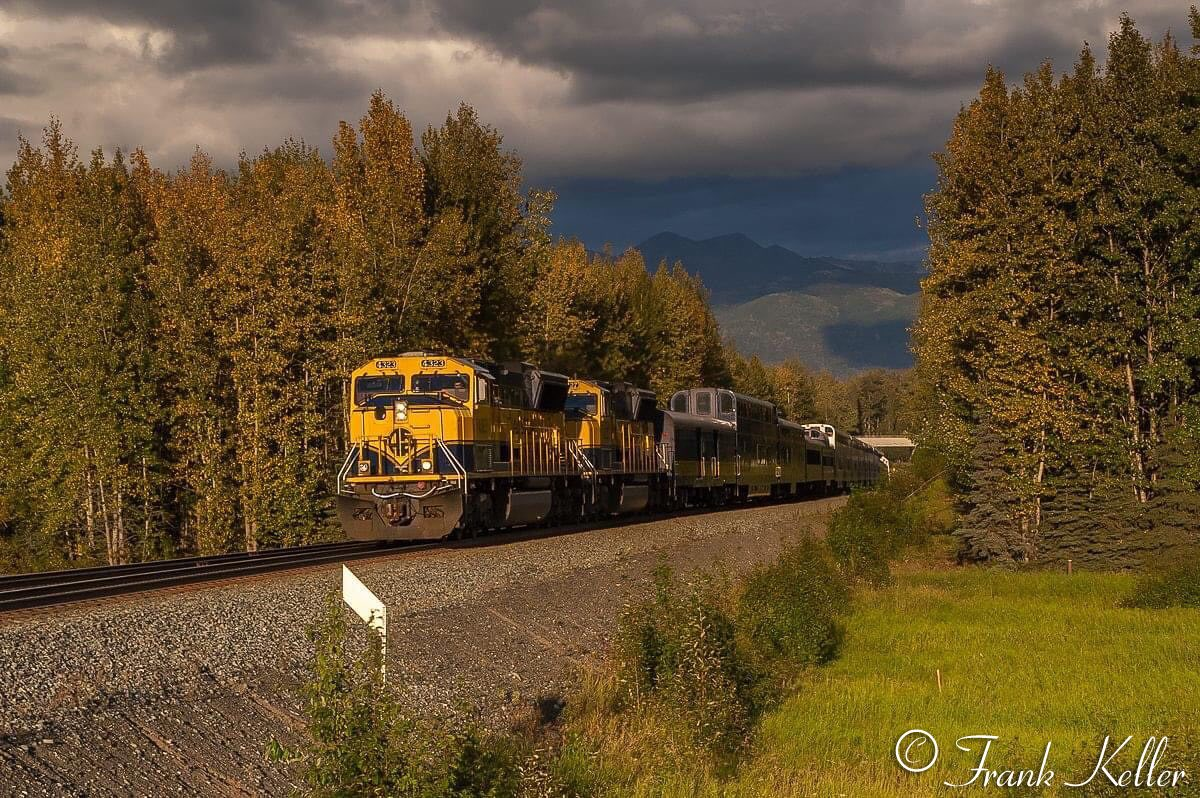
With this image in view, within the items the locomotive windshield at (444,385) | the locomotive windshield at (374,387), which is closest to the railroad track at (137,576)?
the locomotive windshield at (444,385)

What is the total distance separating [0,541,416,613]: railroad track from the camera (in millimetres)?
16038

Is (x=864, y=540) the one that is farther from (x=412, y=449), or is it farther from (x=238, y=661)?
(x=238, y=661)

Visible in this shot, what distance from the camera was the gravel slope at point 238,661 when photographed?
896 centimetres

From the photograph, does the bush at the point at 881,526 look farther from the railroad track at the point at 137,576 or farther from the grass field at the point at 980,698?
the railroad track at the point at 137,576

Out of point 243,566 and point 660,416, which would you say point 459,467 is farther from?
point 660,416

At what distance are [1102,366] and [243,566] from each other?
24.3 metres

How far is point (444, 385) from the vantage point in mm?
27531

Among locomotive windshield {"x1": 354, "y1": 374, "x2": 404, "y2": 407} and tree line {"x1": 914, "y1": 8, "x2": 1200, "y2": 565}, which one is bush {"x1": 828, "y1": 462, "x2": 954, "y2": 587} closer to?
tree line {"x1": 914, "y1": 8, "x2": 1200, "y2": 565}

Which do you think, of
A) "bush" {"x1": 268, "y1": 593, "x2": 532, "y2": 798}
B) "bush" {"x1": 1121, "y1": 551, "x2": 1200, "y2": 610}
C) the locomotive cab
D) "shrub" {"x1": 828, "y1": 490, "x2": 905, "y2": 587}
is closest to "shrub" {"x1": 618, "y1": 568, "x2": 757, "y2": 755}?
"bush" {"x1": 268, "y1": 593, "x2": 532, "y2": 798}

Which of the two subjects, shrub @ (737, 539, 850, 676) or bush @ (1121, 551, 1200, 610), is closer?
shrub @ (737, 539, 850, 676)

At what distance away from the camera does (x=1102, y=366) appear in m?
32.8

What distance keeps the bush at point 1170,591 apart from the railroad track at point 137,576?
16.8 meters

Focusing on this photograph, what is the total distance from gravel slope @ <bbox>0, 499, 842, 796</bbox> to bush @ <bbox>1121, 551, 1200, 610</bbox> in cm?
1139

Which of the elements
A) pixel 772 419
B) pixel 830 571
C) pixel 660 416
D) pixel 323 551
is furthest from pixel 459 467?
pixel 772 419
